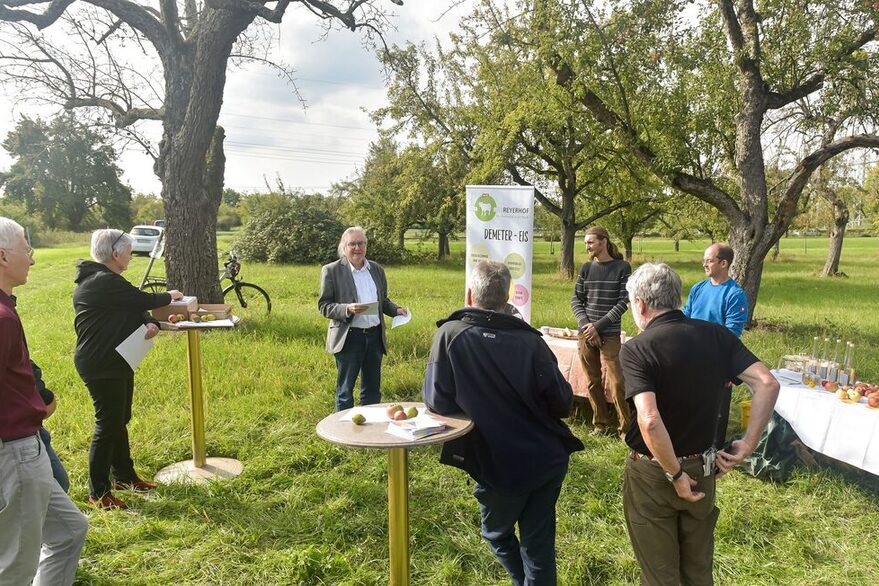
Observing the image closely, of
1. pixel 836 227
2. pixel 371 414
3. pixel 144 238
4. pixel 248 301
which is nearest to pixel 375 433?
pixel 371 414

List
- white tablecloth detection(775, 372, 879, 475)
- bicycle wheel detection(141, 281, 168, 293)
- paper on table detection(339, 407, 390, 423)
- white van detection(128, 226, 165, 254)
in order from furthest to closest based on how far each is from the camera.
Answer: white van detection(128, 226, 165, 254), bicycle wheel detection(141, 281, 168, 293), white tablecloth detection(775, 372, 879, 475), paper on table detection(339, 407, 390, 423)

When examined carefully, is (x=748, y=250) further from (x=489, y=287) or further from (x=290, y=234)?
(x=290, y=234)

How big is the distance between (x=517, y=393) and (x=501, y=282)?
53 centimetres

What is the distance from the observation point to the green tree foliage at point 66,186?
172ft

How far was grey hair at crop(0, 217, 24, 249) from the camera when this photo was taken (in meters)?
2.40

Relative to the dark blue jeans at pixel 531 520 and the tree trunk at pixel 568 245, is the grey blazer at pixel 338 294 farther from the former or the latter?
the tree trunk at pixel 568 245

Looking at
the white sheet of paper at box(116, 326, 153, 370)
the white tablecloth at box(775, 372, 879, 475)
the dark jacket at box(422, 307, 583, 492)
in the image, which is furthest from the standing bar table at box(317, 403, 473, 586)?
the white tablecloth at box(775, 372, 879, 475)

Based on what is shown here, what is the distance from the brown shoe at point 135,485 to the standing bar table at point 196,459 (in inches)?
5.9

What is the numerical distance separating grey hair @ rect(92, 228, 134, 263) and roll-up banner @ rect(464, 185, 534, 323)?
12.3 ft

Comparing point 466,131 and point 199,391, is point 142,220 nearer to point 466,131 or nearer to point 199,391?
point 466,131

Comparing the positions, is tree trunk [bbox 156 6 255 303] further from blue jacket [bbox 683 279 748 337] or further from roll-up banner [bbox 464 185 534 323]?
blue jacket [bbox 683 279 748 337]

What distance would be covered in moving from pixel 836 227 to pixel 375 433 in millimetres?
27488

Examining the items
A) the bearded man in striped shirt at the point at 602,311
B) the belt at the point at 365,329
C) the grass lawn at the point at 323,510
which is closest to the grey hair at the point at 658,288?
the grass lawn at the point at 323,510

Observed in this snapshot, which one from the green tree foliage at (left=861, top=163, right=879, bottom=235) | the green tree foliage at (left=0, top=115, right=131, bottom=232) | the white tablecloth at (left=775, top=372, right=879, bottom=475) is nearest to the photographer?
the white tablecloth at (left=775, top=372, right=879, bottom=475)
